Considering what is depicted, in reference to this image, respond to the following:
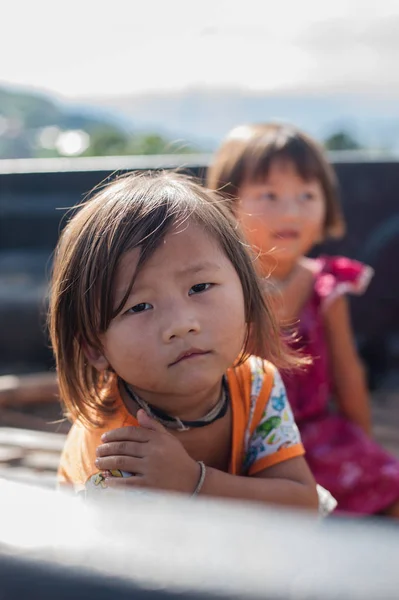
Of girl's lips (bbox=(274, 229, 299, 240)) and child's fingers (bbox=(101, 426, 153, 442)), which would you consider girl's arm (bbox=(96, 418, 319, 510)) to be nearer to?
child's fingers (bbox=(101, 426, 153, 442))

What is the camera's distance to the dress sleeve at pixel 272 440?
50.5 inches

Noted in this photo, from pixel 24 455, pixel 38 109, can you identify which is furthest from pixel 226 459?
pixel 38 109

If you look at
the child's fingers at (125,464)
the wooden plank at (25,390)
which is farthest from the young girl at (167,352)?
the wooden plank at (25,390)

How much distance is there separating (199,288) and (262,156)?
0.95 meters

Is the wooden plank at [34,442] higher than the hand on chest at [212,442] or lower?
lower

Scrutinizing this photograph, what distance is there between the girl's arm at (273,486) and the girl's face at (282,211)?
73cm

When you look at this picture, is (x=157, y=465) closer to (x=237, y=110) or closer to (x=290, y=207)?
(x=290, y=207)

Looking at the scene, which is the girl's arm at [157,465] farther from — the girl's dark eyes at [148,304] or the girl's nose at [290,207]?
the girl's nose at [290,207]

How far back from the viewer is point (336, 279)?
216 centimetres

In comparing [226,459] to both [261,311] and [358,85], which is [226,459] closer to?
[261,311]

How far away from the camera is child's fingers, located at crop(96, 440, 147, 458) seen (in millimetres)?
1125

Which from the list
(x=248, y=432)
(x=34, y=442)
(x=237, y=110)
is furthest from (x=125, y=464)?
(x=237, y=110)

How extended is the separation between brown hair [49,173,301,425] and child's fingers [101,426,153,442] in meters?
0.13

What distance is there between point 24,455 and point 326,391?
71 centimetres
